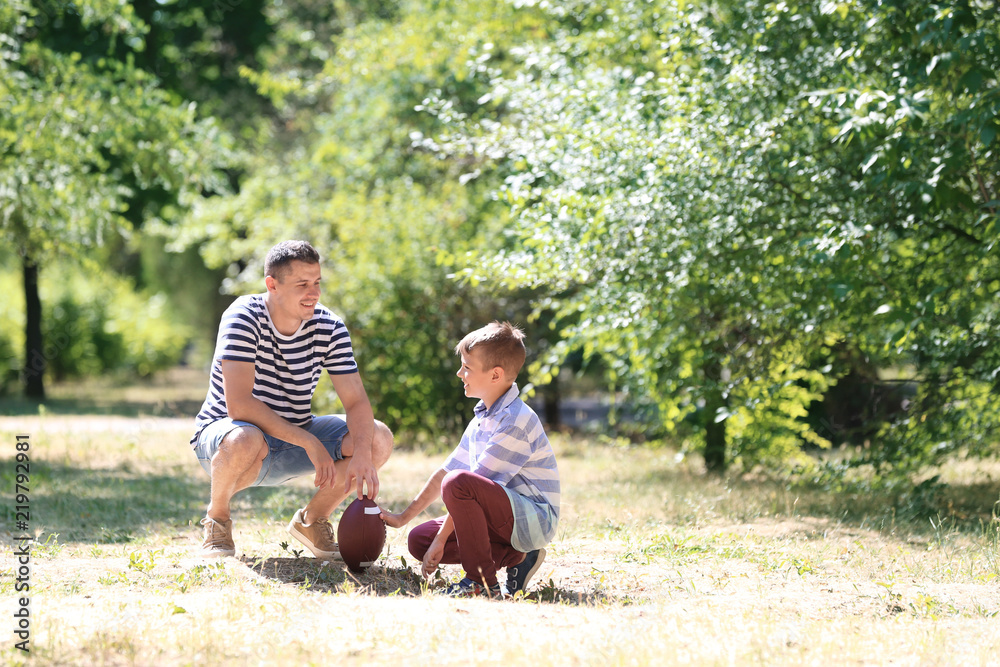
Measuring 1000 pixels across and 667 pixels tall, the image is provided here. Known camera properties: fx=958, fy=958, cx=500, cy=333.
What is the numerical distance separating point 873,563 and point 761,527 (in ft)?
3.61

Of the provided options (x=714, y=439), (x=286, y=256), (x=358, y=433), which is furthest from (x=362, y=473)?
(x=714, y=439)

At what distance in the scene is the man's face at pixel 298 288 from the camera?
14.8 ft

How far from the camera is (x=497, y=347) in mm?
4207

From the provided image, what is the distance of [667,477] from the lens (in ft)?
27.7

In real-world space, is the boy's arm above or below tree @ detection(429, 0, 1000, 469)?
below

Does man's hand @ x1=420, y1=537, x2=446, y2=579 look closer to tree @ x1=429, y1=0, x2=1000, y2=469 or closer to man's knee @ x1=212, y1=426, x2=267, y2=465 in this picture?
man's knee @ x1=212, y1=426, x2=267, y2=465

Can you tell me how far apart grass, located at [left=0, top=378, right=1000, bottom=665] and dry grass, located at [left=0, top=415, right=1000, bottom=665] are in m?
0.01

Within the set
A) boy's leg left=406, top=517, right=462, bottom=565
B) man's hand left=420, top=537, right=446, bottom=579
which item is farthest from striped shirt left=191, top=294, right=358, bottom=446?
man's hand left=420, top=537, right=446, bottom=579

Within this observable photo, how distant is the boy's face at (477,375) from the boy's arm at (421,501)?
397mm

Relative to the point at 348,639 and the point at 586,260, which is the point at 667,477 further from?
the point at 348,639

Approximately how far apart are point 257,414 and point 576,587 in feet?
5.56

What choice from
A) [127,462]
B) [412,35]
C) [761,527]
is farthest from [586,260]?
[412,35]

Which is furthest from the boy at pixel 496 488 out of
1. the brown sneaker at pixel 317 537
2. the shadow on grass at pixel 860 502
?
the shadow on grass at pixel 860 502

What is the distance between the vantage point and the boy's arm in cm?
421
